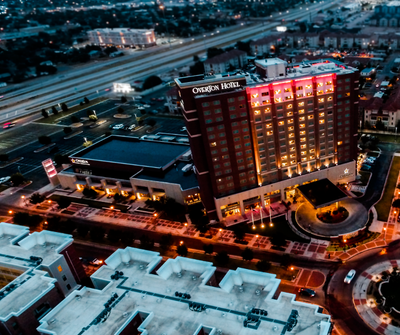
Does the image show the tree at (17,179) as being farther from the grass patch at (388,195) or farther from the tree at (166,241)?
the grass patch at (388,195)

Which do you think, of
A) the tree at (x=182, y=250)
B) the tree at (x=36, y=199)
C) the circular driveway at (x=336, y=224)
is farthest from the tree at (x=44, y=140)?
the circular driveway at (x=336, y=224)

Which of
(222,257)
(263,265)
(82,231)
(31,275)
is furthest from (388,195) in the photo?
(31,275)

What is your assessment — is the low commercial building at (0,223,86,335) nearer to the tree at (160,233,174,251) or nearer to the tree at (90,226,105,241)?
the tree at (90,226,105,241)

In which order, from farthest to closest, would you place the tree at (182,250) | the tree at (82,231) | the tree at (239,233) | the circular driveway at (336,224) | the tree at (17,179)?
the tree at (17,179) < the tree at (82,231) < the tree at (239,233) < the circular driveway at (336,224) < the tree at (182,250)

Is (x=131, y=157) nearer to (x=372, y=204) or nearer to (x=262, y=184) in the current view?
(x=262, y=184)

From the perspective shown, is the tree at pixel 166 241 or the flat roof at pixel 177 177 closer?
the tree at pixel 166 241

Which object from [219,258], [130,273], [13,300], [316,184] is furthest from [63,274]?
[316,184]

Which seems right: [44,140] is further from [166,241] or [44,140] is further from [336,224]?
[336,224]

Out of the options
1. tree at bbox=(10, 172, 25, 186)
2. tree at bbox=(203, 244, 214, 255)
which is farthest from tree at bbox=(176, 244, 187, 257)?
tree at bbox=(10, 172, 25, 186)
